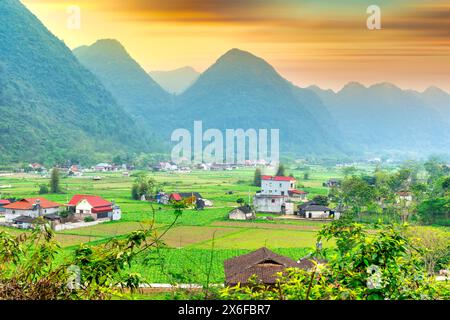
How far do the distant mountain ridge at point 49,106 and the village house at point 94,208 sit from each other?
3.93 metres

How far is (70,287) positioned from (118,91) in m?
19.6

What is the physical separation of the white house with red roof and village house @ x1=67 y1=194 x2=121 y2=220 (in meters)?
3.85

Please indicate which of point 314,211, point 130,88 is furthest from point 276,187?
point 130,88

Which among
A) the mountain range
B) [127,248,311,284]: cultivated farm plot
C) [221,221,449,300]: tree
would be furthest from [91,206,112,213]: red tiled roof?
[221,221,449,300]: tree

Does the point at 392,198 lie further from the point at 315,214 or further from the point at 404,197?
the point at 315,214

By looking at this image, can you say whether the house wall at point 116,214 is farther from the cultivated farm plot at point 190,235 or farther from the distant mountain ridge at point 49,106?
the distant mountain ridge at point 49,106

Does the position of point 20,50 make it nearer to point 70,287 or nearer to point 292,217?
point 292,217

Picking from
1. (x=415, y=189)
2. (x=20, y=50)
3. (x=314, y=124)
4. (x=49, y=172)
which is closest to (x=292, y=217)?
(x=314, y=124)

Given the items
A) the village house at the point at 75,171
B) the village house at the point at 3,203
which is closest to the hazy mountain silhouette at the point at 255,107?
the village house at the point at 3,203

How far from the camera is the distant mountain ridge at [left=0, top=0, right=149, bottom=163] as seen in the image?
13789 mm

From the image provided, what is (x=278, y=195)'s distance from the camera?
13266mm

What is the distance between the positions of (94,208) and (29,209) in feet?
3.66

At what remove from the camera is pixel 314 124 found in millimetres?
10086

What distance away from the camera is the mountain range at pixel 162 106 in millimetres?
6195
